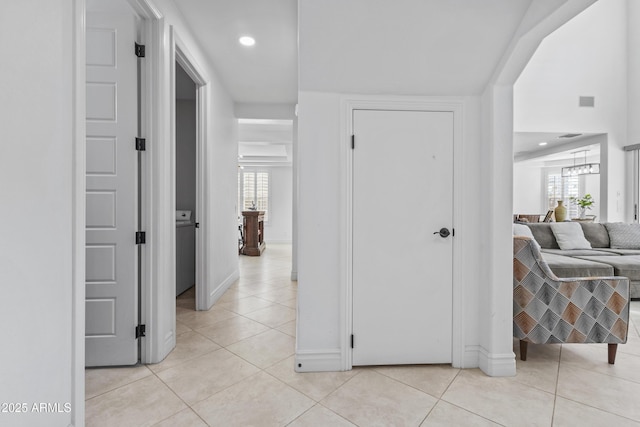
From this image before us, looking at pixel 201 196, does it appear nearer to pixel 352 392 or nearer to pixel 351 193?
pixel 351 193

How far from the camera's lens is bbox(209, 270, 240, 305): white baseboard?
135 inches

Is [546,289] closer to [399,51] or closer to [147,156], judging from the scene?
[399,51]

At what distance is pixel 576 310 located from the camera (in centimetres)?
208

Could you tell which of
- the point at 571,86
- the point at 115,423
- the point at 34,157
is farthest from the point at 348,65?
the point at 571,86

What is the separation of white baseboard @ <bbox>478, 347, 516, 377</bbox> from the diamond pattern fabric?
26 cm

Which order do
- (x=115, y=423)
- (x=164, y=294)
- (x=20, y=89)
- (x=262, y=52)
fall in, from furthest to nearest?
(x=262, y=52) < (x=164, y=294) < (x=115, y=423) < (x=20, y=89)

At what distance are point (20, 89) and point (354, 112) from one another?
1.64m

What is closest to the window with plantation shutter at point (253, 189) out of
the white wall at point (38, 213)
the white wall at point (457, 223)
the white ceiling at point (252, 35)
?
the white ceiling at point (252, 35)

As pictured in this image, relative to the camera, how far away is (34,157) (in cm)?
110

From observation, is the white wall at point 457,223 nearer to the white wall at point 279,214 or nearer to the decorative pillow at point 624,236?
the decorative pillow at point 624,236

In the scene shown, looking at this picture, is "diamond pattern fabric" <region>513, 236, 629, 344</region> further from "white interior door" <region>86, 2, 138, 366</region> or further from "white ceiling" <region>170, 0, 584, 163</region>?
"white interior door" <region>86, 2, 138, 366</region>

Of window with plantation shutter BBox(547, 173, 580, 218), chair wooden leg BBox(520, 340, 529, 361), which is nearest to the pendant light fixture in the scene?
window with plantation shutter BBox(547, 173, 580, 218)

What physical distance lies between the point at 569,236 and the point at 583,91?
3.06 metres

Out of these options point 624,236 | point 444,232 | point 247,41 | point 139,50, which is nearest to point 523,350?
point 444,232
